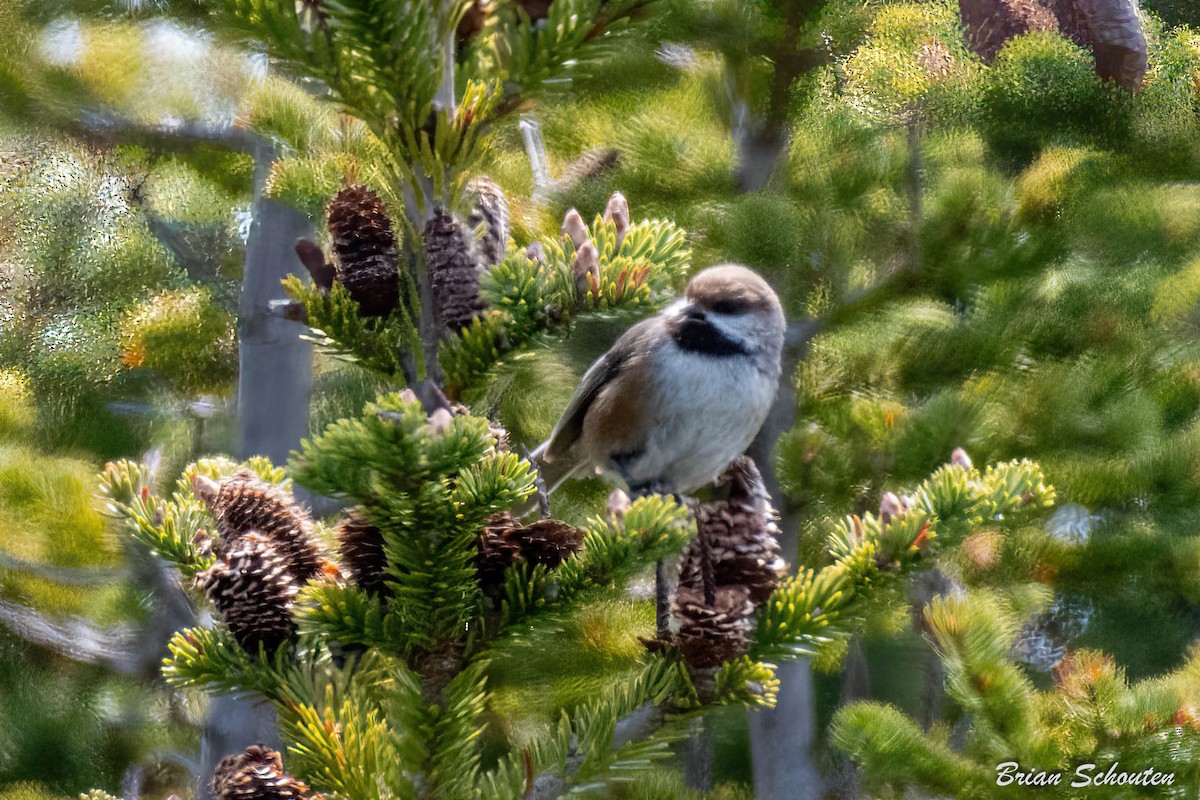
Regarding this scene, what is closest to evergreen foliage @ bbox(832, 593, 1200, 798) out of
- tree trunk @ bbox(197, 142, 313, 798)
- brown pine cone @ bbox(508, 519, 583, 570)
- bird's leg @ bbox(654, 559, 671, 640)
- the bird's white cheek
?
the bird's white cheek

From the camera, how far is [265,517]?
1.61 ft

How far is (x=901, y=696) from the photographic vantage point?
2.40 m

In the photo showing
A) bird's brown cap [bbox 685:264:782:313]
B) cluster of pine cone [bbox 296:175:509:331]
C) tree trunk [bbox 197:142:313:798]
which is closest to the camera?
cluster of pine cone [bbox 296:175:509:331]

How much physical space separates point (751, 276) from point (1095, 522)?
3.68 feet

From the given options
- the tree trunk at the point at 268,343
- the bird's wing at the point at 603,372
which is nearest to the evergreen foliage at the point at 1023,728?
the bird's wing at the point at 603,372

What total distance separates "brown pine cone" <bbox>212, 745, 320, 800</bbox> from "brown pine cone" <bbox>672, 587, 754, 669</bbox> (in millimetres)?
200

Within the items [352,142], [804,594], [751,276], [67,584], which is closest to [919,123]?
[751,276]

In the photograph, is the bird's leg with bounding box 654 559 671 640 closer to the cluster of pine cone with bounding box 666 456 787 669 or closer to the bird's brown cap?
the cluster of pine cone with bounding box 666 456 787 669

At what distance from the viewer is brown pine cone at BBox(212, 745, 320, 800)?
46cm

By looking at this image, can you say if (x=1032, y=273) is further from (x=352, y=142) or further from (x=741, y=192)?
(x=352, y=142)

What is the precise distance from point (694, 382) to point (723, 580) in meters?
0.36

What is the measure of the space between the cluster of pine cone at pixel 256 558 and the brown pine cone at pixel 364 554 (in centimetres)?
2

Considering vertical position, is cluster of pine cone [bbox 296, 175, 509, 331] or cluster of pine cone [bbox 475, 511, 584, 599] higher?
cluster of pine cone [bbox 296, 175, 509, 331]

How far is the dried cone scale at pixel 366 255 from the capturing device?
498mm
